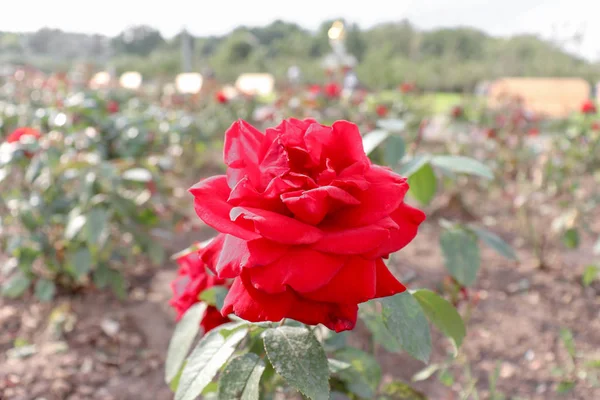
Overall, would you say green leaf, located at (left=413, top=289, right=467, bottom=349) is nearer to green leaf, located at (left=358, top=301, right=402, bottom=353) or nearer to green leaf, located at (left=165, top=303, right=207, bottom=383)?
green leaf, located at (left=358, top=301, right=402, bottom=353)

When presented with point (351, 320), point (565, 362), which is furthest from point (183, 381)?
point (565, 362)

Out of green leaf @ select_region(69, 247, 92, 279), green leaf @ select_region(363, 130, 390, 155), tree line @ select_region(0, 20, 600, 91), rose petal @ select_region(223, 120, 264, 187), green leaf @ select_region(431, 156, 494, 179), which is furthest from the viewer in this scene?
tree line @ select_region(0, 20, 600, 91)

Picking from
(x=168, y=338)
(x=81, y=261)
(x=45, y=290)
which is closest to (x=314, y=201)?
(x=81, y=261)

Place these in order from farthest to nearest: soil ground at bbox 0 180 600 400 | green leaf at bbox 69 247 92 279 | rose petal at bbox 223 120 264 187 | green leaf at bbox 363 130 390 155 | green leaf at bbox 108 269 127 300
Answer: green leaf at bbox 108 269 127 300
green leaf at bbox 69 247 92 279
soil ground at bbox 0 180 600 400
green leaf at bbox 363 130 390 155
rose petal at bbox 223 120 264 187

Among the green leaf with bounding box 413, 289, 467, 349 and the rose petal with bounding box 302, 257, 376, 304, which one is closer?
the rose petal with bounding box 302, 257, 376, 304

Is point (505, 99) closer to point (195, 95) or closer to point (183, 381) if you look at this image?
point (195, 95)

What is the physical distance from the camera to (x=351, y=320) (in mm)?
583

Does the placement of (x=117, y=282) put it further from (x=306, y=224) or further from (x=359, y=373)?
(x=306, y=224)

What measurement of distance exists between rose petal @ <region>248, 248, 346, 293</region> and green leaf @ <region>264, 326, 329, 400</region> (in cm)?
13

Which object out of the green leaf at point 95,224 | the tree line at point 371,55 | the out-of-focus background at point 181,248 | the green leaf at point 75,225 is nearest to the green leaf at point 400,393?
the out-of-focus background at point 181,248

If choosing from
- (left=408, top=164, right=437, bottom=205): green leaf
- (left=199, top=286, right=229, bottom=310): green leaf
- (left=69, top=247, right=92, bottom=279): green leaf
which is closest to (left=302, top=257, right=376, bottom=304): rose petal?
(left=199, top=286, right=229, bottom=310): green leaf

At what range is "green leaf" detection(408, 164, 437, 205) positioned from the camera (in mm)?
1119

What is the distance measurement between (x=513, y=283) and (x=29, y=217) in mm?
2290

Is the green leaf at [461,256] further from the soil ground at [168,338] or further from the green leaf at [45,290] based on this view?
the green leaf at [45,290]
